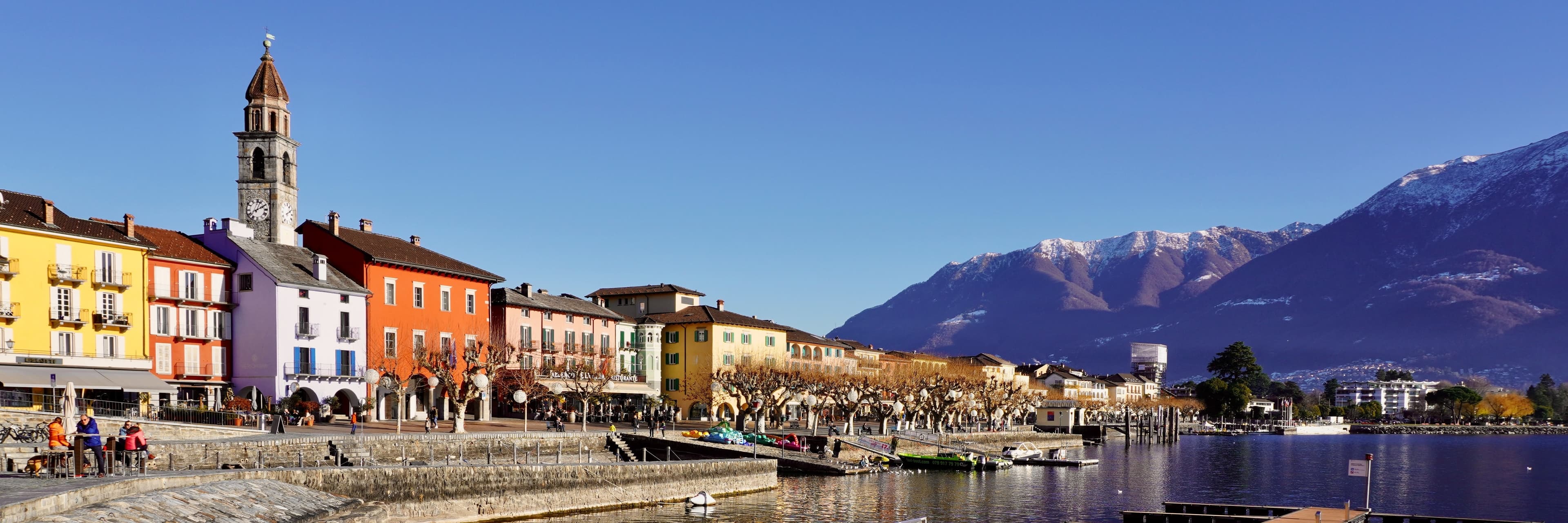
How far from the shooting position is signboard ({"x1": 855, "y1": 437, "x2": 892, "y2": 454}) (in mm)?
84812

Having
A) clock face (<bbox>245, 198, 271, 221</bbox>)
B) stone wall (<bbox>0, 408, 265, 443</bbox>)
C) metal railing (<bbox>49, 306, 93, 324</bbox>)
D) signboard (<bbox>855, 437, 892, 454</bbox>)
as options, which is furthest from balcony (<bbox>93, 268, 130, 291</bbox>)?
signboard (<bbox>855, 437, 892, 454</bbox>)

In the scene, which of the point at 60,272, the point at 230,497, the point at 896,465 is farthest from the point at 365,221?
the point at 230,497

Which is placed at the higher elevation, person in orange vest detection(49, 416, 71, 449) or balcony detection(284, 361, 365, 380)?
person in orange vest detection(49, 416, 71, 449)

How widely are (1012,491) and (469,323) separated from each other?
116ft

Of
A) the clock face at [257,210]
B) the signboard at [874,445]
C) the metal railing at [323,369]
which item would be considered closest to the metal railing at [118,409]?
the metal railing at [323,369]

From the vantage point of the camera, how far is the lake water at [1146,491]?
183 ft

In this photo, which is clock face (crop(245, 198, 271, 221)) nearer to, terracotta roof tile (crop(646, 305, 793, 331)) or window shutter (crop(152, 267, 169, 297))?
window shutter (crop(152, 267, 169, 297))

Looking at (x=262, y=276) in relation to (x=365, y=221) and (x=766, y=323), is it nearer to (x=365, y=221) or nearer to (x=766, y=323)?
(x=365, y=221)

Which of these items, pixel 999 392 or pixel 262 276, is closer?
pixel 262 276

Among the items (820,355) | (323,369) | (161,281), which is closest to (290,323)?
(323,369)

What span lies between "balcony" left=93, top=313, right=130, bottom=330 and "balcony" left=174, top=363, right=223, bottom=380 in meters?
4.25

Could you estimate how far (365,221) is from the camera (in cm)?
8381

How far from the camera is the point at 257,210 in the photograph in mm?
77625

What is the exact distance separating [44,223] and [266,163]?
21.3m
